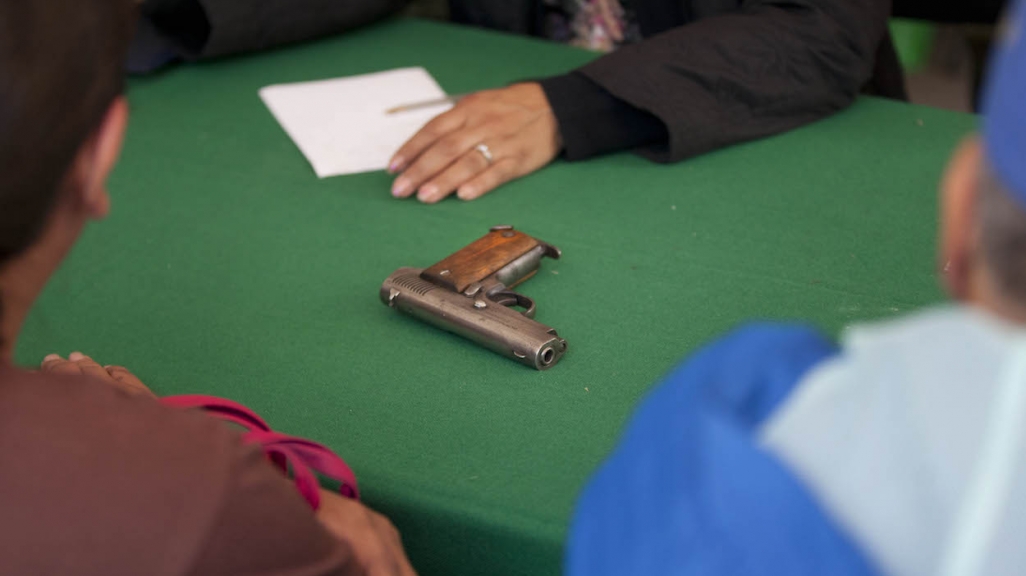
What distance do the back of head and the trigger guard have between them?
53 cm

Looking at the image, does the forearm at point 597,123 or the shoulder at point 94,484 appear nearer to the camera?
the shoulder at point 94,484

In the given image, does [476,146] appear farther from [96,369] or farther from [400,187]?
[96,369]

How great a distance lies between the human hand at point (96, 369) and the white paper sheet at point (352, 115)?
48 cm

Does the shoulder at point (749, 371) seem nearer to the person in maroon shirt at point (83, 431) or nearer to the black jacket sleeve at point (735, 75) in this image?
the person in maroon shirt at point (83, 431)

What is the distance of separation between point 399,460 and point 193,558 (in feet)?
1.02

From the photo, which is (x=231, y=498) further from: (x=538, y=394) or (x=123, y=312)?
(x=123, y=312)

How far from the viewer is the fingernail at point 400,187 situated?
1336 millimetres

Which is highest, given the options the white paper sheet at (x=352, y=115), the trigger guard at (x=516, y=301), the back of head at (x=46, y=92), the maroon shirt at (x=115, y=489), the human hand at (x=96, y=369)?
the back of head at (x=46, y=92)

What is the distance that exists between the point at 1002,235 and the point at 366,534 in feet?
1.91

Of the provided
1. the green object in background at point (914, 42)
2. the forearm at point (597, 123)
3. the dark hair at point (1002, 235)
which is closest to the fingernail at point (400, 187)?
the forearm at point (597, 123)

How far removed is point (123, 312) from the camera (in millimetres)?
1142

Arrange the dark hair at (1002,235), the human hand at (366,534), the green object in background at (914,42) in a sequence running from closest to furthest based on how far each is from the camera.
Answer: the dark hair at (1002,235) → the human hand at (366,534) → the green object in background at (914,42)

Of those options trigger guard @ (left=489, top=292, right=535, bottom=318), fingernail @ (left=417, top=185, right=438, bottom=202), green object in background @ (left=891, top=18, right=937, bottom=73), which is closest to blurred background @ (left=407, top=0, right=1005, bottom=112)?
green object in background @ (left=891, top=18, right=937, bottom=73)

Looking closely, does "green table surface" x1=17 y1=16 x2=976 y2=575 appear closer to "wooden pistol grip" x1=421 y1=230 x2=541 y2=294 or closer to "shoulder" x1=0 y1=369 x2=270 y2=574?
"wooden pistol grip" x1=421 y1=230 x2=541 y2=294
